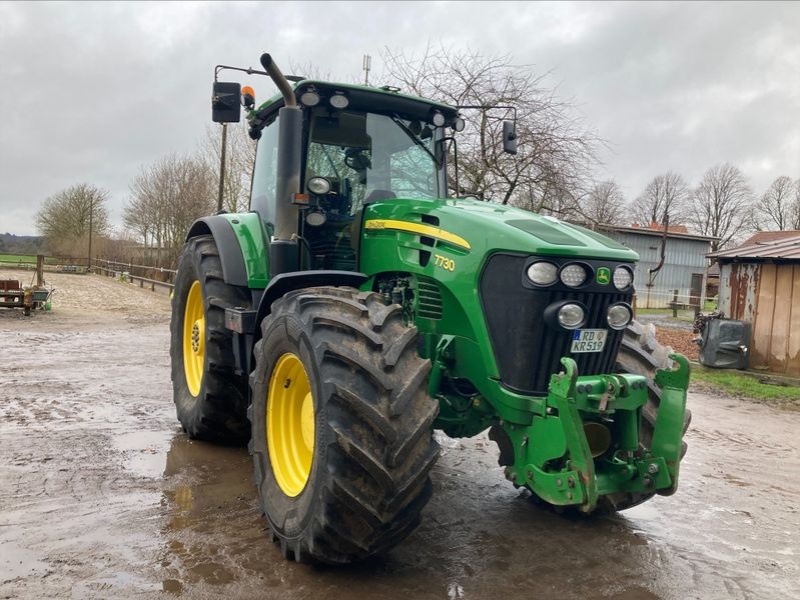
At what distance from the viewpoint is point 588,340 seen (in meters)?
3.51

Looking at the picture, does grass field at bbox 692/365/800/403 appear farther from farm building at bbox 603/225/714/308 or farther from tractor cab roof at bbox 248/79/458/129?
farm building at bbox 603/225/714/308

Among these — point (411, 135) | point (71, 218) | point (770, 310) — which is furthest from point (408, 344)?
point (71, 218)

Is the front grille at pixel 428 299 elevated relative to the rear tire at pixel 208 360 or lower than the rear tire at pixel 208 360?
elevated

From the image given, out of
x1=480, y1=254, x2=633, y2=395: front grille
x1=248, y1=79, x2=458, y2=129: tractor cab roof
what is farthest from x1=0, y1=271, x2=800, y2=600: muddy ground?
x1=248, y1=79, x2=458, y2=129: tractor cab roof

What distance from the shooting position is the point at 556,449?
3.18 m

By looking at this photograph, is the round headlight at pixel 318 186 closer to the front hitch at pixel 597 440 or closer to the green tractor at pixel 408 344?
the green tractor at pixel 408 344

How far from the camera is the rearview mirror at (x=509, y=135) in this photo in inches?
204

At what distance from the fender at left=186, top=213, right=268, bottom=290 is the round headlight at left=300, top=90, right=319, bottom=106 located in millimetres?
1127

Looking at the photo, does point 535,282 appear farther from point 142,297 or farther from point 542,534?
point 142,297

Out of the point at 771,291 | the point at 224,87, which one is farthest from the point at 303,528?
the point at 771,291

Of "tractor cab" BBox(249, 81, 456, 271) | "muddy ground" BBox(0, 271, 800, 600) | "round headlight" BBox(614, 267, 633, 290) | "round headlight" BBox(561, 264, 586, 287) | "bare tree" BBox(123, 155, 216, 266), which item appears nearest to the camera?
"muddy ground" BBox(0, 271, 800, 600)

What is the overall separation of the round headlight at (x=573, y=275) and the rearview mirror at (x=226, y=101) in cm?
257

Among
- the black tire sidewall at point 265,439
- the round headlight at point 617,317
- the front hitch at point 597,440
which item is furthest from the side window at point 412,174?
the front hitch at point 597,440

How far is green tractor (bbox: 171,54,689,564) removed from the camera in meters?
3.09
